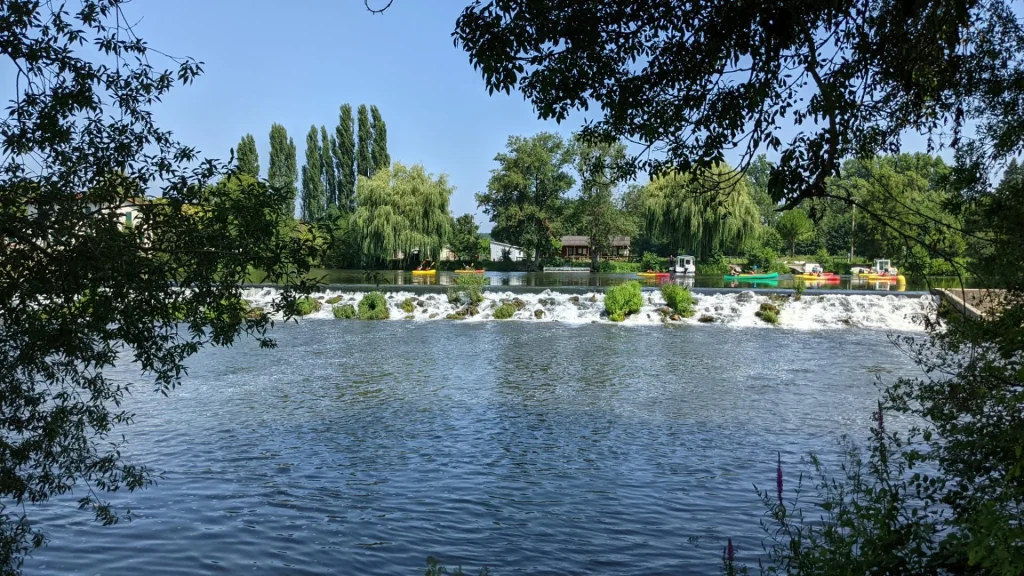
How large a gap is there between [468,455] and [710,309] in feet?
57.5

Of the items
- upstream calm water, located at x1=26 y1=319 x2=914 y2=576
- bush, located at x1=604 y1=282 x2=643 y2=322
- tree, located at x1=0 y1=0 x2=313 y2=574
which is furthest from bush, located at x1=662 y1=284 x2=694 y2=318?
tree, located at x1=0 y1=0 x2=313 y2=574

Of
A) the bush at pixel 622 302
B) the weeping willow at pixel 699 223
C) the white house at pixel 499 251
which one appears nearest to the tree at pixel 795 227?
the weeping willow at pixel 699 223

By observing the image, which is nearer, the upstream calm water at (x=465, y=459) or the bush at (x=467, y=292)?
the upstream calm water at (x=465, y=459)

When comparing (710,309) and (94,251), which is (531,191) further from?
(94,251)

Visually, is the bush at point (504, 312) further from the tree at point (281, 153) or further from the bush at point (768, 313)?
the tree at point (281, 153)

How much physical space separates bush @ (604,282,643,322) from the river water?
230 inches

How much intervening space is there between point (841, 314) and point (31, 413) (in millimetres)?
24302

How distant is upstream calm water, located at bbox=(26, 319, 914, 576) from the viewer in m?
6.67

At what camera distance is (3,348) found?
14.2 feet

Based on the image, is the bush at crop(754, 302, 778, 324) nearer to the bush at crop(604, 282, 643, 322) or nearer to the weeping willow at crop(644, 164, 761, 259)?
the bush at crop(604, 282, 643, 322)

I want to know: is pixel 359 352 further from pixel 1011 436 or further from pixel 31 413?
pixel 1011 436

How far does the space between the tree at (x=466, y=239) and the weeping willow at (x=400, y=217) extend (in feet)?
38.3

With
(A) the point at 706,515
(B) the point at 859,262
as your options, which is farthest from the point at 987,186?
(B) the point at 859,262

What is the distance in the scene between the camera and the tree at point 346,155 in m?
61.7
